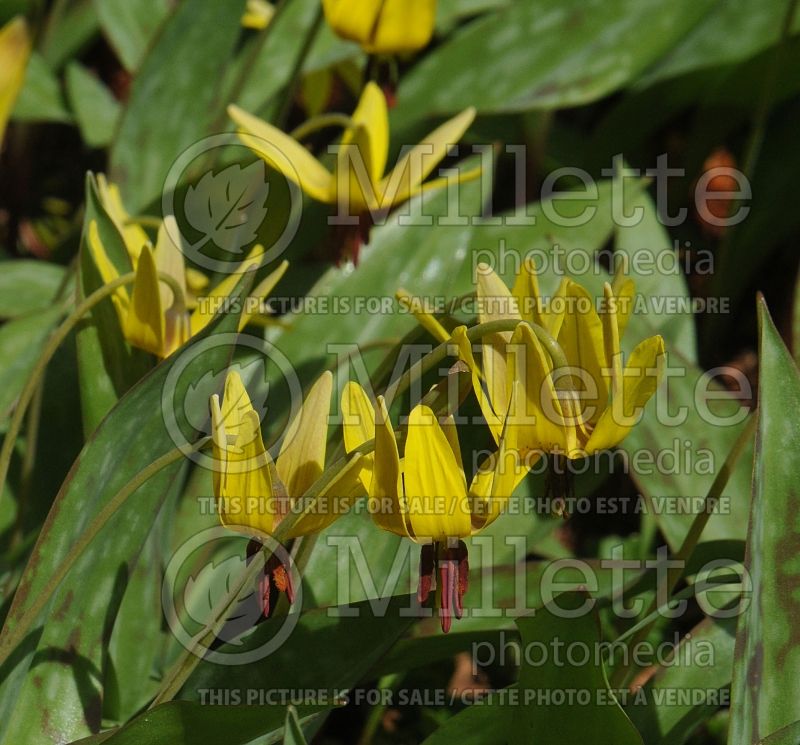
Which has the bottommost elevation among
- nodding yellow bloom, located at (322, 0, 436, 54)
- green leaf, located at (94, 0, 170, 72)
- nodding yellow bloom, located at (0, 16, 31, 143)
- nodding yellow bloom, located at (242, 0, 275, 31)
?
nodding yellow bloom, located at (0, 16, 31, 143)

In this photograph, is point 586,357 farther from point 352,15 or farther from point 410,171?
point 352,15

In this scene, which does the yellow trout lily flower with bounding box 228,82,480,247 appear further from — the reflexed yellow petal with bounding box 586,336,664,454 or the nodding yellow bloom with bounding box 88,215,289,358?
the reflexed yellow petal with bounding box 586,336,664,454


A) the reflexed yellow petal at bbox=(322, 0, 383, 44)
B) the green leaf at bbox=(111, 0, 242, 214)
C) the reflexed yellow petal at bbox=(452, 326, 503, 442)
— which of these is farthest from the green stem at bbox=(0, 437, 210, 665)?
the green leaf at bbox=(111, 0, 242, 214)

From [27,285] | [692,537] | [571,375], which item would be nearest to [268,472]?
[571,375]

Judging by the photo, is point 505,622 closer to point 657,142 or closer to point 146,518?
point 146,518

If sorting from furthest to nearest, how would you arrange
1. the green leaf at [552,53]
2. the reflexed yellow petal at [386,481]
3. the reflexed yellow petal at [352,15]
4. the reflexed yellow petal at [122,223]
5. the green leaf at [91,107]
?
1. the green leaf at [91,107]
2. the green leaf at [552,53]
3. the reflexed yellow petal at [352,15]
4. the reflexed yellow petal at [122,223]
5. the reflexed yellow petal at [386,481]

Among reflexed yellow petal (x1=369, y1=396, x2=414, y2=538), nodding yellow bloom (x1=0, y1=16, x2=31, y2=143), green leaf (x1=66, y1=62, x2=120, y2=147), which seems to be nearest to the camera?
reflexed yellow petal (x1=369, y1=396, x2=414, y2=538)

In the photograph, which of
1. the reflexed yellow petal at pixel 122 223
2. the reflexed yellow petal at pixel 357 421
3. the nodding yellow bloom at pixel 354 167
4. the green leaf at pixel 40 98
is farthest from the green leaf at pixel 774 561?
the green leaf at pixel 40 98

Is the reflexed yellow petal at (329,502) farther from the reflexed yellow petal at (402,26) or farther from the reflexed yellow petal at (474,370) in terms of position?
the reflexed yellow petal at (402,26)
